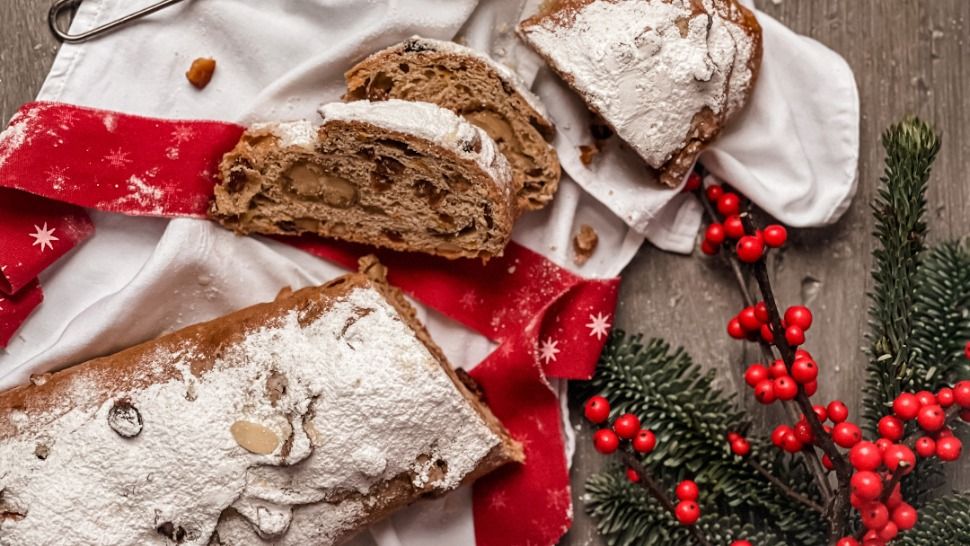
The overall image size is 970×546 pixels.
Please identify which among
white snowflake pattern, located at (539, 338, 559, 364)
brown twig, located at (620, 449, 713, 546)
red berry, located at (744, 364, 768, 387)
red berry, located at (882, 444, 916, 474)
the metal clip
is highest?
the metal clip

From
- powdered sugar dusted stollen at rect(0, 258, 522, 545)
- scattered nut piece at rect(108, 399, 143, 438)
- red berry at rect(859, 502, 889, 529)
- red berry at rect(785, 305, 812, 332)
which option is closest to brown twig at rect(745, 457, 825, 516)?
red berry at rect(859, 502, 889, 529)

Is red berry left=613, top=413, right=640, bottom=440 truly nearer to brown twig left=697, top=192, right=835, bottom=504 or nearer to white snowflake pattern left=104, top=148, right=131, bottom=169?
brown twig left=697, top=192, right=835, bottom=504

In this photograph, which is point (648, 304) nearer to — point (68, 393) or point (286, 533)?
point (286, 533)

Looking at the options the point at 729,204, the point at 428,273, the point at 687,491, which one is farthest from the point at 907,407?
the point at 428,273

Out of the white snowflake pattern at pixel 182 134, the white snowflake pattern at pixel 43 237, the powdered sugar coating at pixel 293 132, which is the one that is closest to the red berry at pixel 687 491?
the powdered sugar coating at pixel 293 132

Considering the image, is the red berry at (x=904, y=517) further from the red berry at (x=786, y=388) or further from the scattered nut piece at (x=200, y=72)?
the scattered nut piece at (x=200, y=72)

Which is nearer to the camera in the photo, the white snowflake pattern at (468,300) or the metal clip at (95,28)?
the metal clip at (95,28)

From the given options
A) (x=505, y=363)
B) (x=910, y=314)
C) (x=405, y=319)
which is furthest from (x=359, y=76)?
(x=910, y=314)
